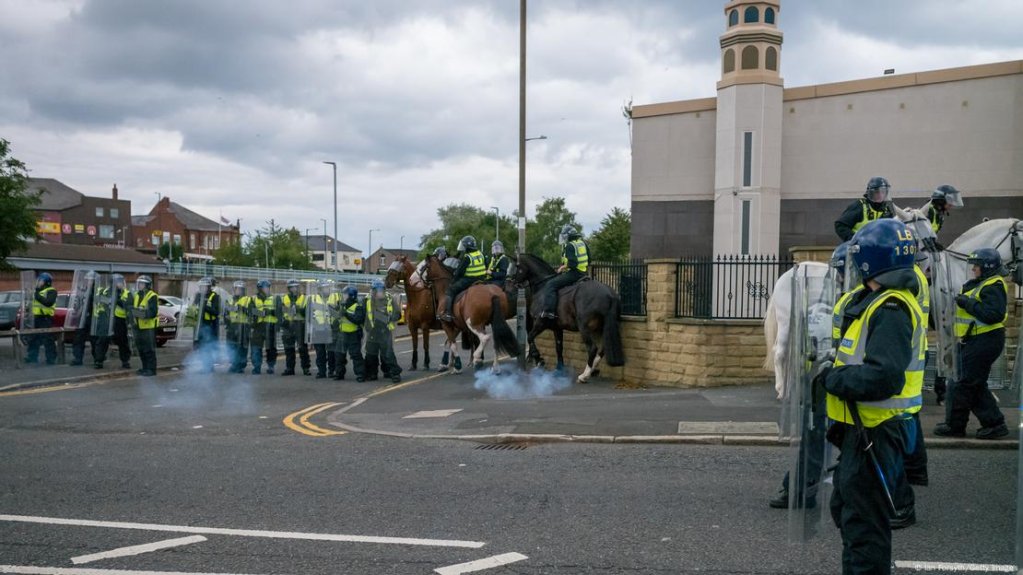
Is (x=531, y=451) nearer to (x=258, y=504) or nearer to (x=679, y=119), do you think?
(x=258, y=504)

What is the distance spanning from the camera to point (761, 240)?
20.3m

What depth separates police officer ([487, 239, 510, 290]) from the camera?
1736cm

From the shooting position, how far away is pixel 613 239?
41938 millimetres

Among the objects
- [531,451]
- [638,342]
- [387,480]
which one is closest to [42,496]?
[387,480]

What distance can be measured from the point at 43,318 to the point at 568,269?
12563mm

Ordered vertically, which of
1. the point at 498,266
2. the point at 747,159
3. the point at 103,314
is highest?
the point at 747,159

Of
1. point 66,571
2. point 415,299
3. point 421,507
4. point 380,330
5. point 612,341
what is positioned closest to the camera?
point 66,571

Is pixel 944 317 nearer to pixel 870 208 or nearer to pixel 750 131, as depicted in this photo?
pixel 870 208

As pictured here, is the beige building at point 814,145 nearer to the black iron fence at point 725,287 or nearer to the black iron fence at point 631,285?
the black iron fence at point 631,285

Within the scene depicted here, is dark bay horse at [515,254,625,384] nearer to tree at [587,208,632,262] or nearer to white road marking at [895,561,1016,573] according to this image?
white road marking at [895,561,1016,573]

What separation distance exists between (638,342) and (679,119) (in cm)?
928

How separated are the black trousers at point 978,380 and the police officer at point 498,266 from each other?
9.87m

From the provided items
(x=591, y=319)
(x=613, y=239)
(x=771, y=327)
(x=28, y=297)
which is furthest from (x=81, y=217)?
(x=771, y=327)

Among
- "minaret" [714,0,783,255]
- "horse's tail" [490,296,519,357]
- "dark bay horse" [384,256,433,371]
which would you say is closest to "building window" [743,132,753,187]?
"minaret" [714,0,783,255]
